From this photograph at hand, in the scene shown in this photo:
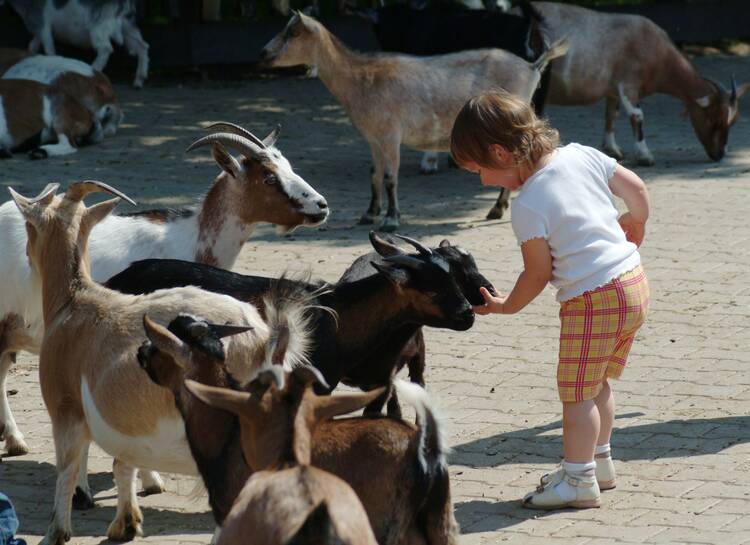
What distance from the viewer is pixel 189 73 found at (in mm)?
16703

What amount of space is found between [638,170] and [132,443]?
826 centimetres

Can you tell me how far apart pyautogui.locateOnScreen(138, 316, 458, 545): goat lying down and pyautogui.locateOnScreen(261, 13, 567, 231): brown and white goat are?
5.98 meters

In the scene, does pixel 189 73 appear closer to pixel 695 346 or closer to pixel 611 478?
pixel 695 346

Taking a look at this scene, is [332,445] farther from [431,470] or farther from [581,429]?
[581,429]

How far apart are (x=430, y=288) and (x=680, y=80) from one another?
334 inches

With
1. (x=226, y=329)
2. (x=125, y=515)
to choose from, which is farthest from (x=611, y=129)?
(x=226, y=329)

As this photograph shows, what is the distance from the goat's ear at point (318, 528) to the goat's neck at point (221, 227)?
12.4ft

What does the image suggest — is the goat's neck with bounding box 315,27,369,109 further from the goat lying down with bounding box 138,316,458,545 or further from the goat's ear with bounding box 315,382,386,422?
the goat's ear with bounding box 315,382,386,422

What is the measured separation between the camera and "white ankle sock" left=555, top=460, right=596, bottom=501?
17.4ft

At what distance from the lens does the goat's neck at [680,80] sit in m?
13.1

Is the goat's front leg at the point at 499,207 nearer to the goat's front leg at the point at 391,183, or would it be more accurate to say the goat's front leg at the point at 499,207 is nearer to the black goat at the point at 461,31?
the goat's front leg at the point at 391,183

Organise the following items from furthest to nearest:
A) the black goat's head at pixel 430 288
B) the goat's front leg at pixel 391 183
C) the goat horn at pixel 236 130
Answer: the goat's front leg at pixel 391 183, the goat horn at pixel 236 130, the black goat's head at pixel 430 288

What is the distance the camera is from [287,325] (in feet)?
15.4

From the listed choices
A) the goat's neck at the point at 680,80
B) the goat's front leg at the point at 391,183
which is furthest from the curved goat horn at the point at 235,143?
the goat's neck at the point at 680,80
